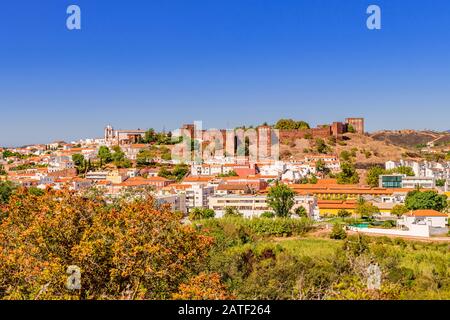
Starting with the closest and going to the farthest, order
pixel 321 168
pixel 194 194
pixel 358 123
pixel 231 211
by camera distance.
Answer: pixel 231 211, pixel 194 194, pixel 321 168, pixel 358 123

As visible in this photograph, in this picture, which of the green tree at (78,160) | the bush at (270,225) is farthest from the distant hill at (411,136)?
the bush at (270,225)

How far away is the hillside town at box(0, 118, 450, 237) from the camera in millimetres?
20000

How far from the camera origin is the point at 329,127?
42.0m

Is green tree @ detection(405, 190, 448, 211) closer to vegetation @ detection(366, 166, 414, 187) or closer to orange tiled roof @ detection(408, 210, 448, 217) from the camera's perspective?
orange tiled roof @ detection(408, 210, 448, 217)

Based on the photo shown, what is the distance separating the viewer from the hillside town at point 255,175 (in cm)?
2000

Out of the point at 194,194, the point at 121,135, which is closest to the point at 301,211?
the point at 194,194

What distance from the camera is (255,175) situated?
2867 cm

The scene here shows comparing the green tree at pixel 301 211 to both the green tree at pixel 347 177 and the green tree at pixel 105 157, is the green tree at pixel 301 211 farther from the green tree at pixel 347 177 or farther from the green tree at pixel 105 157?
the green tree at pixel 105 157

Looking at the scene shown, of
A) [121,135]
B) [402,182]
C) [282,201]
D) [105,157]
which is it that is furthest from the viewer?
[121,135]

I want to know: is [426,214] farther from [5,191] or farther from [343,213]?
[5,191]

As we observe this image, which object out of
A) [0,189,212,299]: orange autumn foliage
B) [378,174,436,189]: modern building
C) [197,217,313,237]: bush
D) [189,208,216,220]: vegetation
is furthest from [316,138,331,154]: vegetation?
[0,189,212,299]: orange autumn foliage

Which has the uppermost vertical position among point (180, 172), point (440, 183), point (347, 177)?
point (180, 172)

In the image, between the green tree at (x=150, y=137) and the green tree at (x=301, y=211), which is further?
the green tree at (x=150, y=137)
